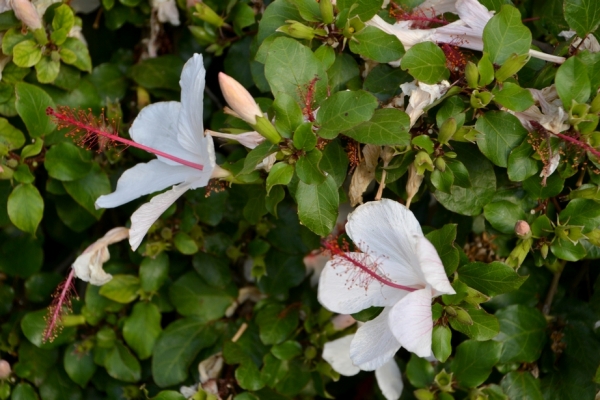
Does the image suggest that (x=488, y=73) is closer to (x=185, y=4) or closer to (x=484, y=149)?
(x=484, y=149)

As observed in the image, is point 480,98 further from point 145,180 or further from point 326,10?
point 145,180

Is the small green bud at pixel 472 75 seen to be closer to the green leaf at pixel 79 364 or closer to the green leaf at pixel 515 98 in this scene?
the green leaf at pixel 515 98

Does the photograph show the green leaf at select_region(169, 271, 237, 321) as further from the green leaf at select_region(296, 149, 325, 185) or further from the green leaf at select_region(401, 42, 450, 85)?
the green leaf at select_region(401, 42, 450, 85)

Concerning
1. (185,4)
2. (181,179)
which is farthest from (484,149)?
(185,4)

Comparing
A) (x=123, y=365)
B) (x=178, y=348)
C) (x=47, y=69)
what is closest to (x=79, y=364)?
(x=123, y=365)

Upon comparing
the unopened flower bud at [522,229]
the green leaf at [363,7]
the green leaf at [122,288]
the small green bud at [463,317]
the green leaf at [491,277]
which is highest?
the green leaf at [363,7]

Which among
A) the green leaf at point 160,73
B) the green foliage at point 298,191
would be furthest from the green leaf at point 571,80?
the green leaf at point 160,73

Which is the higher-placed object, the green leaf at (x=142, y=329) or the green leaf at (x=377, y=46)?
the green leaf at (x=377, y=46)
